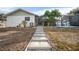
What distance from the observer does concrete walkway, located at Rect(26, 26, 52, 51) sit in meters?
3.37

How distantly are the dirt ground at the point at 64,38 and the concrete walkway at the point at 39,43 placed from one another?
95 mm

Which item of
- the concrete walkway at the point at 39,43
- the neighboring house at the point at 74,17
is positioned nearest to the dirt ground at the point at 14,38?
the concrete walkway at the point at 39,43

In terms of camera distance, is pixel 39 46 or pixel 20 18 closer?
pixel 39 46

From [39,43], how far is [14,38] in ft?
1.57

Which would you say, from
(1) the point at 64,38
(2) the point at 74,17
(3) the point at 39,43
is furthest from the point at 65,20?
(3) the point at 39,43

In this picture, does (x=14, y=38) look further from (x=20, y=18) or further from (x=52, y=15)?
(x=52, y=15)

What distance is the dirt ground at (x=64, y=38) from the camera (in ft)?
11.1

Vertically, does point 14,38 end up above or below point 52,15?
below

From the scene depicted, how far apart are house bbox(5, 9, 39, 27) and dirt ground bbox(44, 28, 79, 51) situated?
0.31m

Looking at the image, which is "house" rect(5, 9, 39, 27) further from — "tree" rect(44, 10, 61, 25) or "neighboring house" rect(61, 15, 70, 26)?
"neighboring house" rect(61, 15, 70, 26)

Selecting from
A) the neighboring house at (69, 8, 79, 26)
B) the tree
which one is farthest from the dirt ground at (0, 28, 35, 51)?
the neighboring house at (69, 8, 79, 26)

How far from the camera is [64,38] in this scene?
341 cm

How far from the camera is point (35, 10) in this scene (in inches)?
136
